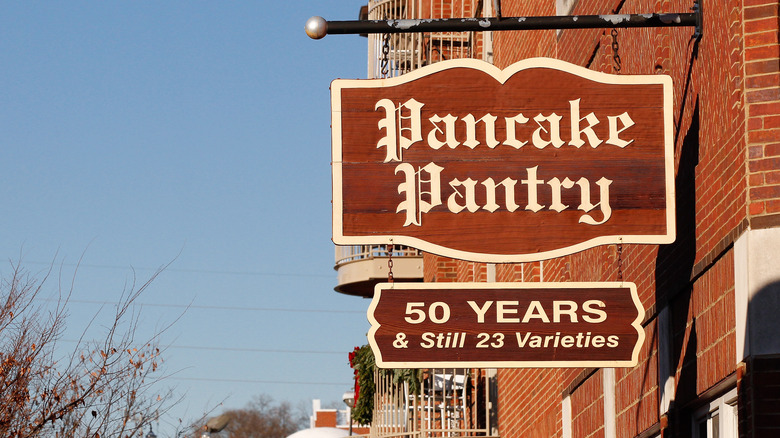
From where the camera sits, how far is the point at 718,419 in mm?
7047

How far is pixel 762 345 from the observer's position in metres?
6.20

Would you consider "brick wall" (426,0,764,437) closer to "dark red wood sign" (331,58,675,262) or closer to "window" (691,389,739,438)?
"window" (691,389,739,438)

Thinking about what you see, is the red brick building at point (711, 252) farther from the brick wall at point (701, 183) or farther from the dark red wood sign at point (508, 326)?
the dark red wood sign at point (508, 326)

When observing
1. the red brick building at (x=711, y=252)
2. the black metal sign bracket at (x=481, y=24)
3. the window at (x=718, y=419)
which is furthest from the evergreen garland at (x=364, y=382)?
the black metal sign bracket at (x=481, y=24)

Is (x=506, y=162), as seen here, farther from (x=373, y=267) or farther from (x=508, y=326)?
(x=373, y=267)

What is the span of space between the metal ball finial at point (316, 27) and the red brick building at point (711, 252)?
5.37 feet

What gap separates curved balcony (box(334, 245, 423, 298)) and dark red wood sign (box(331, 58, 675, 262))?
13.8m

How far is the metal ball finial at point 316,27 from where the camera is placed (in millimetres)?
6977

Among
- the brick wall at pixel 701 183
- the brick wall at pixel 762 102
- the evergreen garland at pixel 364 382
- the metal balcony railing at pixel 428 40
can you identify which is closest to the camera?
the brick wall at pixel 762 102

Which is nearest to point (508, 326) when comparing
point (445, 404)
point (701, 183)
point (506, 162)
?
point (506, 162)

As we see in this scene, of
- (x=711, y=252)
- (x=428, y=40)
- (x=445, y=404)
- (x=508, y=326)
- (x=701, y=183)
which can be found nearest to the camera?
(x=508, y=326)

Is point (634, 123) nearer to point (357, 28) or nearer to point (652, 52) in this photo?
point (357, 28)

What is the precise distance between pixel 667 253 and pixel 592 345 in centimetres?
167

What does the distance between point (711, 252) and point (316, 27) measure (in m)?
2.48
